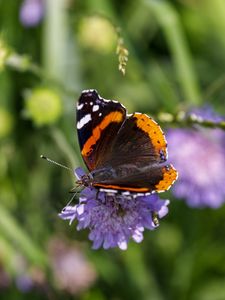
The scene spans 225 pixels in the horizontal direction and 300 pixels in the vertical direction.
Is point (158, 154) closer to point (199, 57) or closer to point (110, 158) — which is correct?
point (110, 158)

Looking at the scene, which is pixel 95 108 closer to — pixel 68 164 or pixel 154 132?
pixel 154 132

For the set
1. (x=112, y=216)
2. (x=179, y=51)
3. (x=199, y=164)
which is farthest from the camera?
(x=179, y=51)

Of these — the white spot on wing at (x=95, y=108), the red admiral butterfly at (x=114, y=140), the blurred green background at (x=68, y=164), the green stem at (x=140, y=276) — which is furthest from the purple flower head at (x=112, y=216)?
the green stem at (x=140, y=276)

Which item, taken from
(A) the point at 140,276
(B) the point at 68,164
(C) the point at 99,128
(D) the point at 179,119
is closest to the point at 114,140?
(C) the point at 99,128

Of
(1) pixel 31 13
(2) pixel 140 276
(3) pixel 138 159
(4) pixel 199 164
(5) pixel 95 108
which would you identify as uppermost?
(1) pixel 31 13

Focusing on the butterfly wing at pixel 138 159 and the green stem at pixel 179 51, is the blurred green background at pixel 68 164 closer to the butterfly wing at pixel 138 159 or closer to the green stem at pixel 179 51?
the green stem at pixel 179 51
